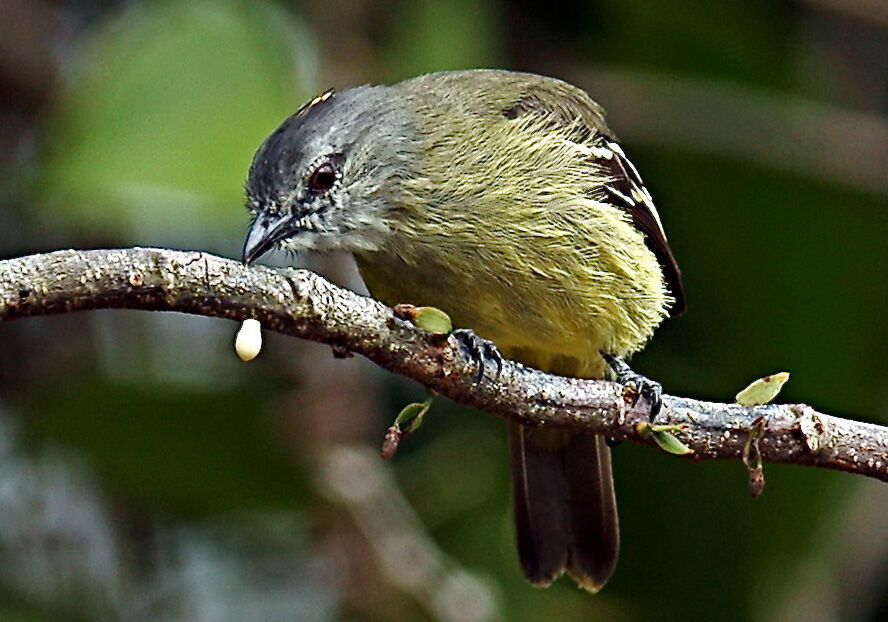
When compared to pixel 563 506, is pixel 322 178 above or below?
above

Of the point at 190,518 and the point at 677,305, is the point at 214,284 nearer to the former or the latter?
the point at 677,305

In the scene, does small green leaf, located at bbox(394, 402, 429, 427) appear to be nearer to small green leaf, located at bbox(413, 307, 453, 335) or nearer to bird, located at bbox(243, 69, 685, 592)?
small green leaf, located at bbox(413, 307, 453, 335)

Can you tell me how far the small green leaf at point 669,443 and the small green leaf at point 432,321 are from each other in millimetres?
376

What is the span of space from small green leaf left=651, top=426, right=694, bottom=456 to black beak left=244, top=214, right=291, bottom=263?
37.5 inches

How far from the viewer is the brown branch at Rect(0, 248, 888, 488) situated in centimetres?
167

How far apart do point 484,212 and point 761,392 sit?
2.78ft

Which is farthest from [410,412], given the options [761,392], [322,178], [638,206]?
[638,206]

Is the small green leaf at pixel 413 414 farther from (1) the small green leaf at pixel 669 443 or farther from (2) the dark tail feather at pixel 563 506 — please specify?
(2) the dark tail feather at pixel 563 506

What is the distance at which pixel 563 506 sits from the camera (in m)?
3.38

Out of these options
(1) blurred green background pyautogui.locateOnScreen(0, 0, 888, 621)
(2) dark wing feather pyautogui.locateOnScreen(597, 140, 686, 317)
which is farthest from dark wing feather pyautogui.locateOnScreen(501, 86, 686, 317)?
(1) blurred green background pyautogui.locateOnScreen(0, 0, 888, 621)

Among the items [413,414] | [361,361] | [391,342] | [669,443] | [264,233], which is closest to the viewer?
[391,342]

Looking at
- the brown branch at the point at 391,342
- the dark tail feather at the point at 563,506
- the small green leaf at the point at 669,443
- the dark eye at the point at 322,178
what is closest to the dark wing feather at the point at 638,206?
the dark tail feather at the point at 563,506

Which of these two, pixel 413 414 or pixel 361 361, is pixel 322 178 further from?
pixel 361 361

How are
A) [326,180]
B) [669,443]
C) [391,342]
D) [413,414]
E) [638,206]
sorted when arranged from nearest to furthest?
[391,342]
[669,443]
[413,414]
[326,180]
[638,206]
